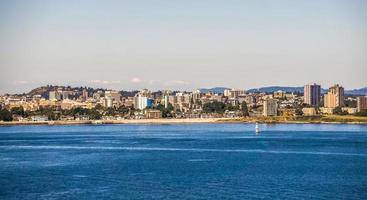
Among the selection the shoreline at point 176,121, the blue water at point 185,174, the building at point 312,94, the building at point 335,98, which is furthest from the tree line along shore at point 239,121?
the blue water at point 185,174

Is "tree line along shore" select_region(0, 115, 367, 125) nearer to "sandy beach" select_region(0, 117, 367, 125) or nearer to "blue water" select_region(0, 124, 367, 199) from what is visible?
"sandy beach" select_region(0, 117, 367, 125)

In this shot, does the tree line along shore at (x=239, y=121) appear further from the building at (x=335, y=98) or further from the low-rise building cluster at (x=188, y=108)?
the building at (x=335, y=98)

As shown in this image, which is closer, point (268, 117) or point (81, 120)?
point (268, 117)

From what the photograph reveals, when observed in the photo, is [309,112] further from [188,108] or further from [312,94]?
[312,94]

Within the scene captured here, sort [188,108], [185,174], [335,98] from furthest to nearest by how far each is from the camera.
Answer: [188,108], [335,98], [185,174]

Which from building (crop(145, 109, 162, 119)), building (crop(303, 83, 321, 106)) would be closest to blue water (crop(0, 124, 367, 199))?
building (crop(145, 109, 162, 119))

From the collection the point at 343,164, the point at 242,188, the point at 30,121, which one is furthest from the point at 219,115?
the point at 242,188

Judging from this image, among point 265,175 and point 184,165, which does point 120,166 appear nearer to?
point 184,165

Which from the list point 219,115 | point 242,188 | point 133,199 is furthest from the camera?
point 219,115

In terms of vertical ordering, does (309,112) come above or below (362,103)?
below

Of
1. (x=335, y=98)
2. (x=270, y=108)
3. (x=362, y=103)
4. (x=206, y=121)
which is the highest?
(x=335, y=98)

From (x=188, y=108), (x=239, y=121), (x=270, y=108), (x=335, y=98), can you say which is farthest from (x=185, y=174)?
(x=188, y=108)
